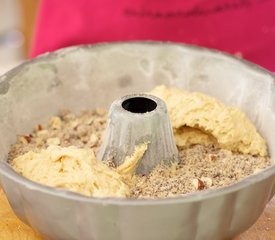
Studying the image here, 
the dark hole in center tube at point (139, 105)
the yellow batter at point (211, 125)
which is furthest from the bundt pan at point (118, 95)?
the dark hole in center tube at point (139, 105)

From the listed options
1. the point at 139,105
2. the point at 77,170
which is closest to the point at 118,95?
the point at 139,105

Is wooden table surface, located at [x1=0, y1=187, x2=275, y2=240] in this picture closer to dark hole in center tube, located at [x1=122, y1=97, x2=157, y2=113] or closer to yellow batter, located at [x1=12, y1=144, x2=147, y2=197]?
yellow batter, located at [x1=12, y1=144, x2=147, y2=197]

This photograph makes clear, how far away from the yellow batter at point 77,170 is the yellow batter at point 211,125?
0.31 feet

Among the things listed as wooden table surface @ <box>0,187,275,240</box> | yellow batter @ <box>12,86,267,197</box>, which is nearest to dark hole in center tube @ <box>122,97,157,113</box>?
yellow batter @ <box>12,86,267,197</box>

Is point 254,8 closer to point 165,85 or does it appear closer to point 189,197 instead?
point 165,85

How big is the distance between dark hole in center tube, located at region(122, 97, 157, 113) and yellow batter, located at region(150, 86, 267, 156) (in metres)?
0.06

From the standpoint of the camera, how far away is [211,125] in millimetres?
765

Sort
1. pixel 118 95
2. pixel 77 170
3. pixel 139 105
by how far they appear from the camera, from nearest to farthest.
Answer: pixel 77 170, pixel 139 105, pixel 118 95

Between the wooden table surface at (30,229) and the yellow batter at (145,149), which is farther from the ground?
the yellow batter at (145,149)

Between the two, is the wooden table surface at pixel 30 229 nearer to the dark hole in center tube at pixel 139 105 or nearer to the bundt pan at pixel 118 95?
the bundt pan at pixel 118 95

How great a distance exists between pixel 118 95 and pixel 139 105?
0.15 m

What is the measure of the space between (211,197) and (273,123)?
24 cm

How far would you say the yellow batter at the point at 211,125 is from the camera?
30.0 inches

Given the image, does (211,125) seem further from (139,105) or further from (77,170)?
(77,170)
